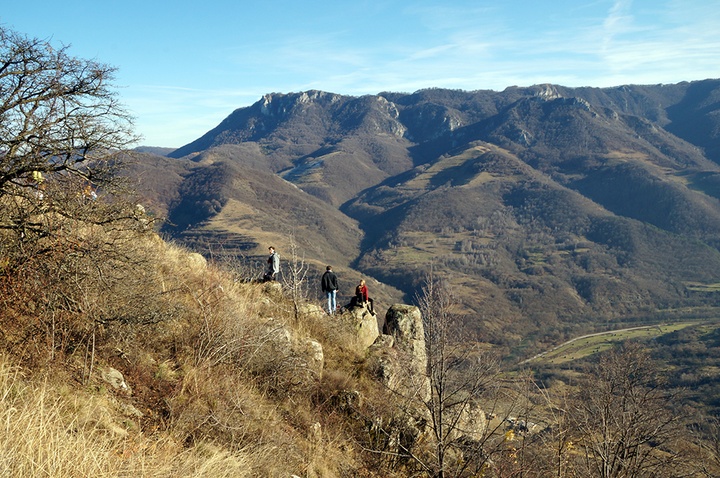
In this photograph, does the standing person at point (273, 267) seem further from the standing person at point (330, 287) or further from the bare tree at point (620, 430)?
the bare tree at point (620, 430)

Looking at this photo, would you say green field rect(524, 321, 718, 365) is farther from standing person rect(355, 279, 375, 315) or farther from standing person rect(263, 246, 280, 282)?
standing person rect(263, 246, 280, 282)

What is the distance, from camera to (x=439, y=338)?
853 centimetres

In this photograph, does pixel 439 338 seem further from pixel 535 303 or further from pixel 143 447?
pixel 535 303

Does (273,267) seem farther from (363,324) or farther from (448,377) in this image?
(448,377)

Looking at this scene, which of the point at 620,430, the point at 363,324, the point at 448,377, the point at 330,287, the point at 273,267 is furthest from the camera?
the point at 273,267

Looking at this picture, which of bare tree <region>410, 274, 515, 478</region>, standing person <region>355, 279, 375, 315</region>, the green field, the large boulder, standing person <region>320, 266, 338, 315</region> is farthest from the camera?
the green field

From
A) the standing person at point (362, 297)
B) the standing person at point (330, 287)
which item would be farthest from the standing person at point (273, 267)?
the standing person at point (362, 297)

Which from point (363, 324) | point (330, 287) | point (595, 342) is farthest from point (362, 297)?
point (595, 342)

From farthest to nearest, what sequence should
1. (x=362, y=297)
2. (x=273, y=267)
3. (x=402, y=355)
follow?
(x=273, y=267), (x=362, y=297), (x=402, y=355)

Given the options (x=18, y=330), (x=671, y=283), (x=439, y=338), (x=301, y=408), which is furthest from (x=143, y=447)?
(x=671, y=283)

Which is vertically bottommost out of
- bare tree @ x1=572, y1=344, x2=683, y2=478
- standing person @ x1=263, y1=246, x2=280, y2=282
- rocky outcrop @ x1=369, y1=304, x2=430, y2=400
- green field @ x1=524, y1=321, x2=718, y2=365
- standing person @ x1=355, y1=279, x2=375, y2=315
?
green field @ x1=524, y1=321, x2=718, y2=365

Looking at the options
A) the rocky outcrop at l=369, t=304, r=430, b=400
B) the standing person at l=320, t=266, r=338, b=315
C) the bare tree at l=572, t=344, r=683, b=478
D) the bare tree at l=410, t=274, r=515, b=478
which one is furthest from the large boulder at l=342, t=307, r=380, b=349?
the bare tree at l=572, t=344, r=683, b=478

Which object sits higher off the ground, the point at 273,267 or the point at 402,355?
the point at 273,267

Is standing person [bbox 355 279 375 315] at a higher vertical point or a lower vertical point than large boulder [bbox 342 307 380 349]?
higher
